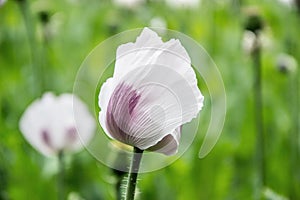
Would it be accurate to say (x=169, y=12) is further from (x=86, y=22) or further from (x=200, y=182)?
(x=200, y=182)

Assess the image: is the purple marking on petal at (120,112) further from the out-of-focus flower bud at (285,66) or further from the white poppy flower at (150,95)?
the out-of-focus flower bud at (285,66)

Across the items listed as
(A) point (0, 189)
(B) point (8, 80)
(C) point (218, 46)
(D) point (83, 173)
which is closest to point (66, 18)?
(C) point (218, 46)

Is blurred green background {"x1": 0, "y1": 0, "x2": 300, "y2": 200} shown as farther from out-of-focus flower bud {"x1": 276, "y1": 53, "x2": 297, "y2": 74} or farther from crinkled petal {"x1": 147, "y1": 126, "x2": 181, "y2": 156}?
crinkled petal {"x1": 147, "y1": 126, "x2": 181, "y2": 156}

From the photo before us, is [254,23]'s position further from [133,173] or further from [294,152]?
[133,173]

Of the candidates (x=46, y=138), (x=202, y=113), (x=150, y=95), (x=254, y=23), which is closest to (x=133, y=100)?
(x=150, y=95)

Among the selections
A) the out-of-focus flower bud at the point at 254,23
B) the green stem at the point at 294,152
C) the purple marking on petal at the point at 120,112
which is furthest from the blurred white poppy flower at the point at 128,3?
the purple marking on petal at the point at 120,112
